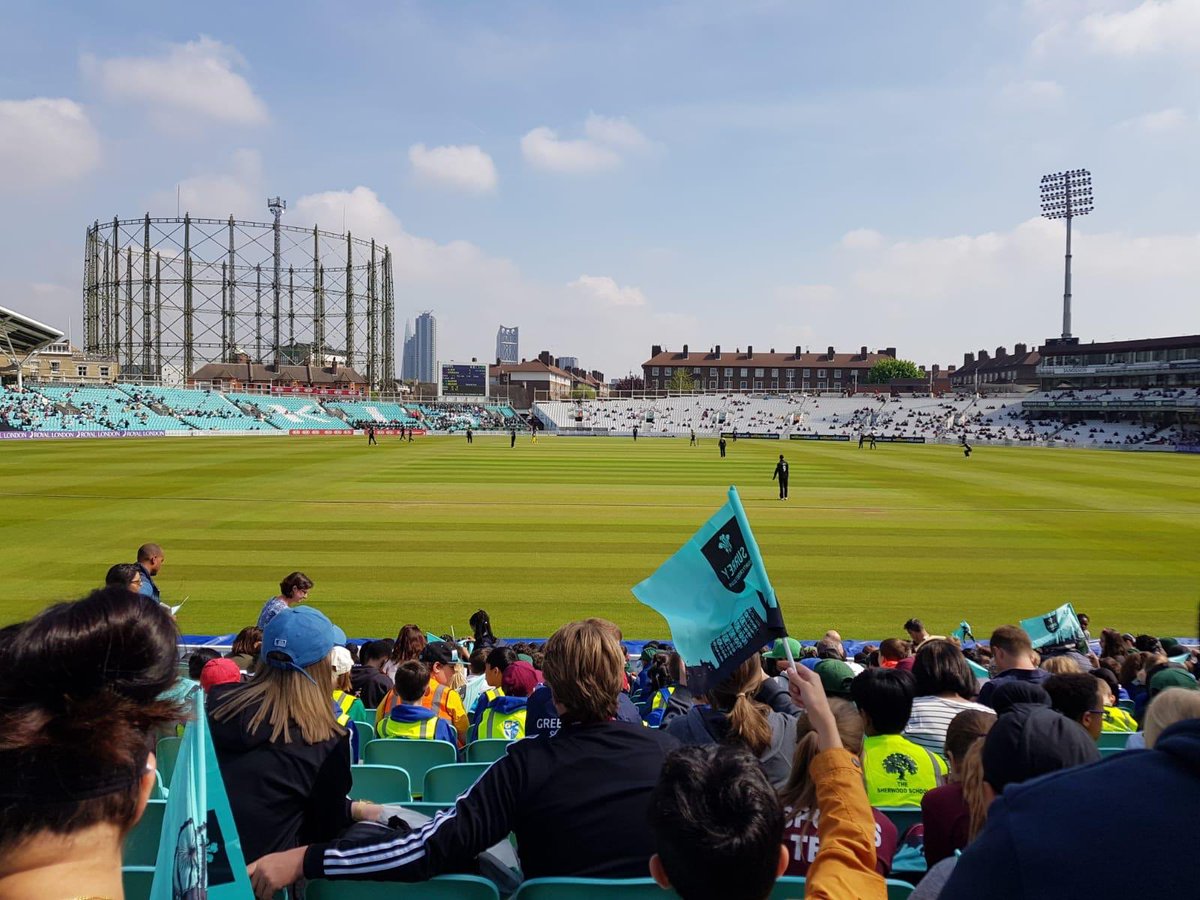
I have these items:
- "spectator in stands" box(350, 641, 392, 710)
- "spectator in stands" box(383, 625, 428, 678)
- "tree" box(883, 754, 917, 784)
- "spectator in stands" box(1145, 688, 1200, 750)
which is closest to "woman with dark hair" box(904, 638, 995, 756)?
"tree" box(883, 754, 917, 784)

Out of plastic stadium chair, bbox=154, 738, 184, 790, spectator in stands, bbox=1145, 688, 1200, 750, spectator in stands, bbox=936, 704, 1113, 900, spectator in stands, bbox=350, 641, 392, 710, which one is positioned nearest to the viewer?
spectator in stands, bbox=936, 704, 1113, 900

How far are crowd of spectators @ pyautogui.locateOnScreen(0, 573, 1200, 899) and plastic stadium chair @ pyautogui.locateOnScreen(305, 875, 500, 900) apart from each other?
95 mm

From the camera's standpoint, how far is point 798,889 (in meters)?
2.88

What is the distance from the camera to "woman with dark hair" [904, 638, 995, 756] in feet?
15.1

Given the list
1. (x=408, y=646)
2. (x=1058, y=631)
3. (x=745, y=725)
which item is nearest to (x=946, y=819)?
(x=745, y=725)

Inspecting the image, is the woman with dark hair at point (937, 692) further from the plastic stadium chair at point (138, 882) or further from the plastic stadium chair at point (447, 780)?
the plastic stadium chair at point (138, 882)

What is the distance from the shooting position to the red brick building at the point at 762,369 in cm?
16675

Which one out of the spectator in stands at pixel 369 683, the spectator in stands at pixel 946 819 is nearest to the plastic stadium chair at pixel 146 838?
the spectator in stands at pixel 369 683

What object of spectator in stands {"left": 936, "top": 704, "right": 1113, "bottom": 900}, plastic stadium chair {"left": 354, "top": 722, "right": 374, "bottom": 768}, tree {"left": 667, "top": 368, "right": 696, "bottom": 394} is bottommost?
plastic stadium chair {"left": 354, "top": 722, "right": 374, "bottom": 768}

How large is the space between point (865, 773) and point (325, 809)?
2584 mm

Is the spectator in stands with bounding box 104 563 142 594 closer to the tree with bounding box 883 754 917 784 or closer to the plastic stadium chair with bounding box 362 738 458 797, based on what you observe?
the plastic stadium chair with bounding box 362 738 458 797

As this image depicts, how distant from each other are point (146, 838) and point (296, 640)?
1.28m

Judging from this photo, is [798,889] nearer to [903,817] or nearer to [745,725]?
[745,725]

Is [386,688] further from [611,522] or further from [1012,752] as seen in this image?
[611,522]
